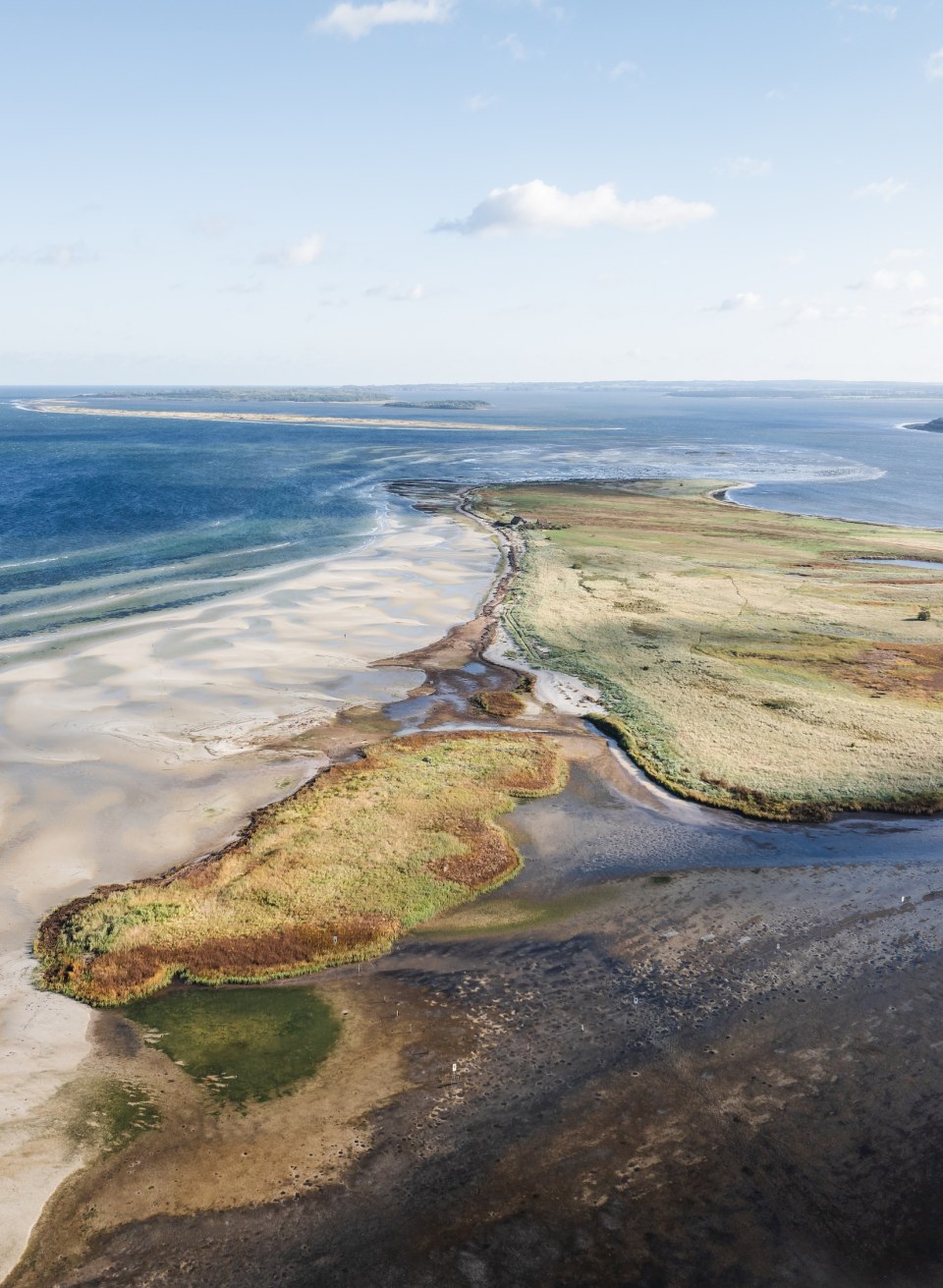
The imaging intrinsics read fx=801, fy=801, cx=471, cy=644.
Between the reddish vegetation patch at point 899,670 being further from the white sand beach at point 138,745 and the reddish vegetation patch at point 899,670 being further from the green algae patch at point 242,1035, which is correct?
the green algae patch at point 242,1035

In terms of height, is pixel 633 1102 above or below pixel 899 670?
below

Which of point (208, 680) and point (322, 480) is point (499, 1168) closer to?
point (208, 680)

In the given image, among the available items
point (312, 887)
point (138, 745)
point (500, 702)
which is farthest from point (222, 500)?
point (312, 887)

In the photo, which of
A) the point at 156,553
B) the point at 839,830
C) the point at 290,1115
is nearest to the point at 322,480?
the point at 156,553

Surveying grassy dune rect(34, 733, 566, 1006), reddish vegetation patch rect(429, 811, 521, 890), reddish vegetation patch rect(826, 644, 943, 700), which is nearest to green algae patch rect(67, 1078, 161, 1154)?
grassy dune rect(34, 733, 566, 1006)

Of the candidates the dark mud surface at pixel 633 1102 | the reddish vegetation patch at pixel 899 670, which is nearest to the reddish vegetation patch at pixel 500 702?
the dark mud surface at pixel 633 1102

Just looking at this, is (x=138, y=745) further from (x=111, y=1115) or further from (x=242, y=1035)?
(x=111, y=1115)
